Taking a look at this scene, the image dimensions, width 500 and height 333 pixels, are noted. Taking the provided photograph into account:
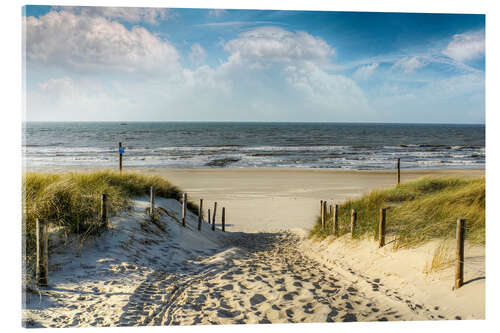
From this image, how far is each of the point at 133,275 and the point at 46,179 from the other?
302 cm

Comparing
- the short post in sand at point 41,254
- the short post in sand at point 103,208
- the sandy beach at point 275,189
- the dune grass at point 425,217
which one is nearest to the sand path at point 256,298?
the short post in sand at point 41,254

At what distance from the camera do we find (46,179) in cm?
663

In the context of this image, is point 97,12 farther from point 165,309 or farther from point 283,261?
point 283,261

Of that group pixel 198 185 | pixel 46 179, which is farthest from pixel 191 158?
pixel 46 179

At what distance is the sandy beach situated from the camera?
43.0 feet

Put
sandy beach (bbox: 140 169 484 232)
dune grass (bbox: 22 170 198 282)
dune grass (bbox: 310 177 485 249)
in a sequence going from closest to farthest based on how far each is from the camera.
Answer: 1. dune grass (bbox: 22 170 198 282)
2. dune grass (bbox: 310 177 485 249)
3. sandy beach (bbox: 140 169 484 232)

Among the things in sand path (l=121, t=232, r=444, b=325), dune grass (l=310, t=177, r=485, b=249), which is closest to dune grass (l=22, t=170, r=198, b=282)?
sand path (l=121, t=232, r=444, b=325)

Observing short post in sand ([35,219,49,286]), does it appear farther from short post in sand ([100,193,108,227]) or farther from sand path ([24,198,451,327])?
short post in sand ([100,193,108,227])

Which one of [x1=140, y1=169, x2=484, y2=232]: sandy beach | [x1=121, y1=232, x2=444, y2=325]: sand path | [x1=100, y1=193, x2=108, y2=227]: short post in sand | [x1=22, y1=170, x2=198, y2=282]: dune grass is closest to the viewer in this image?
[x1=121, y1=232, x2=444, y2=325]: sand path

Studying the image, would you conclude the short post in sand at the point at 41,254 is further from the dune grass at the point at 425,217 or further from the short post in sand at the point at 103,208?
the dune grass at the point at 425,217

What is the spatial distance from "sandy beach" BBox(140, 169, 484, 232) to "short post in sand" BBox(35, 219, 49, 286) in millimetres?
8013

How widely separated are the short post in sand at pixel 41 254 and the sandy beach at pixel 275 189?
8013 mm

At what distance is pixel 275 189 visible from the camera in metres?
17.9
